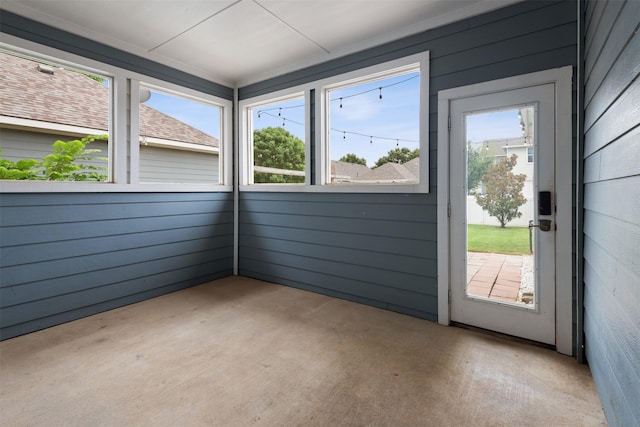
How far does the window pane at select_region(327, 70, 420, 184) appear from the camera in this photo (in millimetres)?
3010

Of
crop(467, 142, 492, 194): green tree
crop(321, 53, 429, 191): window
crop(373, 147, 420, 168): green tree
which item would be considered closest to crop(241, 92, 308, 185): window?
crop(321, 53, 429, 191): window

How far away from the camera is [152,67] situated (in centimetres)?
346

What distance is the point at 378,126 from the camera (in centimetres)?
321

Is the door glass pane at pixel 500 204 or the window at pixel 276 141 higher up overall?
the window at pixel 276 141

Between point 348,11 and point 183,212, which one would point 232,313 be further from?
point 348,11

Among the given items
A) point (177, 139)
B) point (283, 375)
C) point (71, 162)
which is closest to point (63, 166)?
point (71, 162)

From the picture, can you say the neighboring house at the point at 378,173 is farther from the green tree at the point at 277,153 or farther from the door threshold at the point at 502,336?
the door threshold at the point at 502,336

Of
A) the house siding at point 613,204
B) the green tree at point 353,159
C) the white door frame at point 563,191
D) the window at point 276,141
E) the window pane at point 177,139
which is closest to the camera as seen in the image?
the house siding at point 613,204

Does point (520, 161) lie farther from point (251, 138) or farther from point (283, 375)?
point (251, 138)

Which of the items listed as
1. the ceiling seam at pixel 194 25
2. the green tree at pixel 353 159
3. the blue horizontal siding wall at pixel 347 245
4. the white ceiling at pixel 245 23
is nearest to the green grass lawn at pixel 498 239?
the blue horizontal siding wall at pixel 347 245

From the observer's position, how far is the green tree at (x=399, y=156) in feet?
9.84

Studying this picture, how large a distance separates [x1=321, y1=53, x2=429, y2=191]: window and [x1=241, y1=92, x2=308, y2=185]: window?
1.22 feet

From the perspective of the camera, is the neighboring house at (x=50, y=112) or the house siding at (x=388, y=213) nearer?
the house siding at (x=388, y=213)

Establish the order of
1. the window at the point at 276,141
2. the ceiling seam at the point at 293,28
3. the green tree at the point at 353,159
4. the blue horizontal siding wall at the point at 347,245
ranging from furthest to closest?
the window at the point at 276,141 < the green tree at the point at 353,159 < the blue horizontal siding wall at the point at 347,245 < the ceiling seam at the point at 293,28
